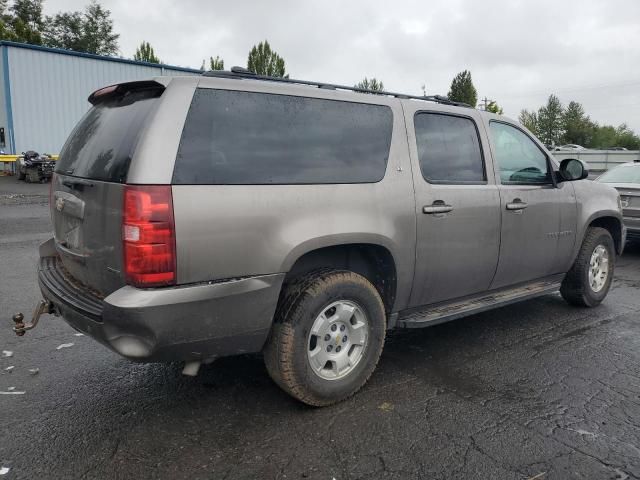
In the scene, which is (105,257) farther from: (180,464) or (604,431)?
(604,431)

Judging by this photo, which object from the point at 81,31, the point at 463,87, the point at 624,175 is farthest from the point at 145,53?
the point at 624,175

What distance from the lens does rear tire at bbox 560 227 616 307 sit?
5191 millimetres

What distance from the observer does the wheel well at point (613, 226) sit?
552 centimetres

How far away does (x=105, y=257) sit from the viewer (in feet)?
9.02

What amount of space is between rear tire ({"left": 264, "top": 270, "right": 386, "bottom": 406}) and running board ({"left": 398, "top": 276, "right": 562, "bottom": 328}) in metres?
0.36

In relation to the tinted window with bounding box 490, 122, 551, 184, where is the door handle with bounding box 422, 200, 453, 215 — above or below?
below

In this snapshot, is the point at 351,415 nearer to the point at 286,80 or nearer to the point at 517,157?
the point at 286,80

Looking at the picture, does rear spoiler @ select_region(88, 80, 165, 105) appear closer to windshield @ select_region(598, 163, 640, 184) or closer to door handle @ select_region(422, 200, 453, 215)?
door handle @ select_region(422, 200, 453, 215)

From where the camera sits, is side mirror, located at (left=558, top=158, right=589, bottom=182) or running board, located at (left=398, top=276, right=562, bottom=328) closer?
running board, located at (left=398, top=276, right=562, bottom=328)

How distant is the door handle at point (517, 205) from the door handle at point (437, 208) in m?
0.74

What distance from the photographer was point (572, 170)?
4.81 metres

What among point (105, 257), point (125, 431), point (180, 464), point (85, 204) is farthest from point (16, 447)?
point (85, 204)

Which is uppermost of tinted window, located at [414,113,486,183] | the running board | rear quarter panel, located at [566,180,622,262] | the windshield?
tinted window, located at [414,113,486,183]

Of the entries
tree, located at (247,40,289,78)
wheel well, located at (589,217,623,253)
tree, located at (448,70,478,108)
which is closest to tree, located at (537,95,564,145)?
tree, located at (448,70,478,108)
